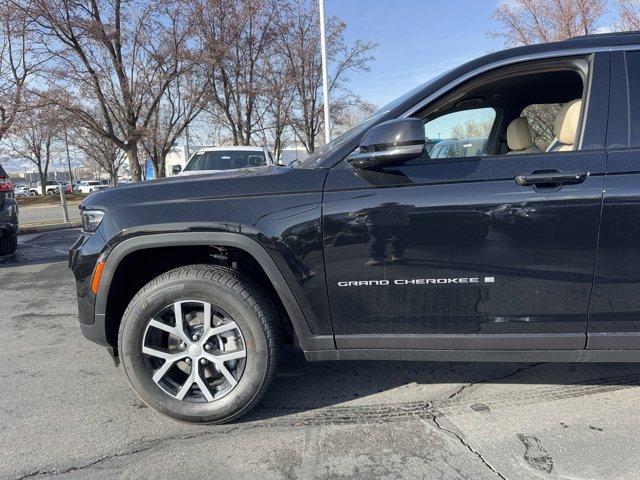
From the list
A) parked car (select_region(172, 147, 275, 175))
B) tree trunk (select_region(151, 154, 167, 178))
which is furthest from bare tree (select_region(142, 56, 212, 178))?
parked car (select_region(172, 147, 275, 175))

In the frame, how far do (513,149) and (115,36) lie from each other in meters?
12.8

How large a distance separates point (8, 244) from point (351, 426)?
786 centimetres

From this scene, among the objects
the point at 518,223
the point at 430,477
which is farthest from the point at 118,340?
the point at 518,223

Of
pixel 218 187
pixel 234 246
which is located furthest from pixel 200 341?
pixel 218 187

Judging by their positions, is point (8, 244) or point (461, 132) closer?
point (461, 132)

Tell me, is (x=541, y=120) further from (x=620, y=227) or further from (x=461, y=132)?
(x=620, y=227)

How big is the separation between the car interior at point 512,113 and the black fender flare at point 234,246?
1.09m

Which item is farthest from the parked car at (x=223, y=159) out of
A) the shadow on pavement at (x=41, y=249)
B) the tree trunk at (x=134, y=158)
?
the tree trunk at (x=134, y=158)

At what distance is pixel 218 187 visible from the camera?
2529 mm

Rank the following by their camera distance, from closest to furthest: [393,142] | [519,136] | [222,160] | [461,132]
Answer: [393,142], [461,132], [519,136], [222,160]

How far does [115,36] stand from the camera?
12789mm

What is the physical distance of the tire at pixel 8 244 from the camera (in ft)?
25.8

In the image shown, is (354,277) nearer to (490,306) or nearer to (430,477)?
(490,306)

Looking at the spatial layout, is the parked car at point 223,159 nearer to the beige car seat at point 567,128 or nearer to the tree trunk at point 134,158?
the tree trunk at point 134,158
